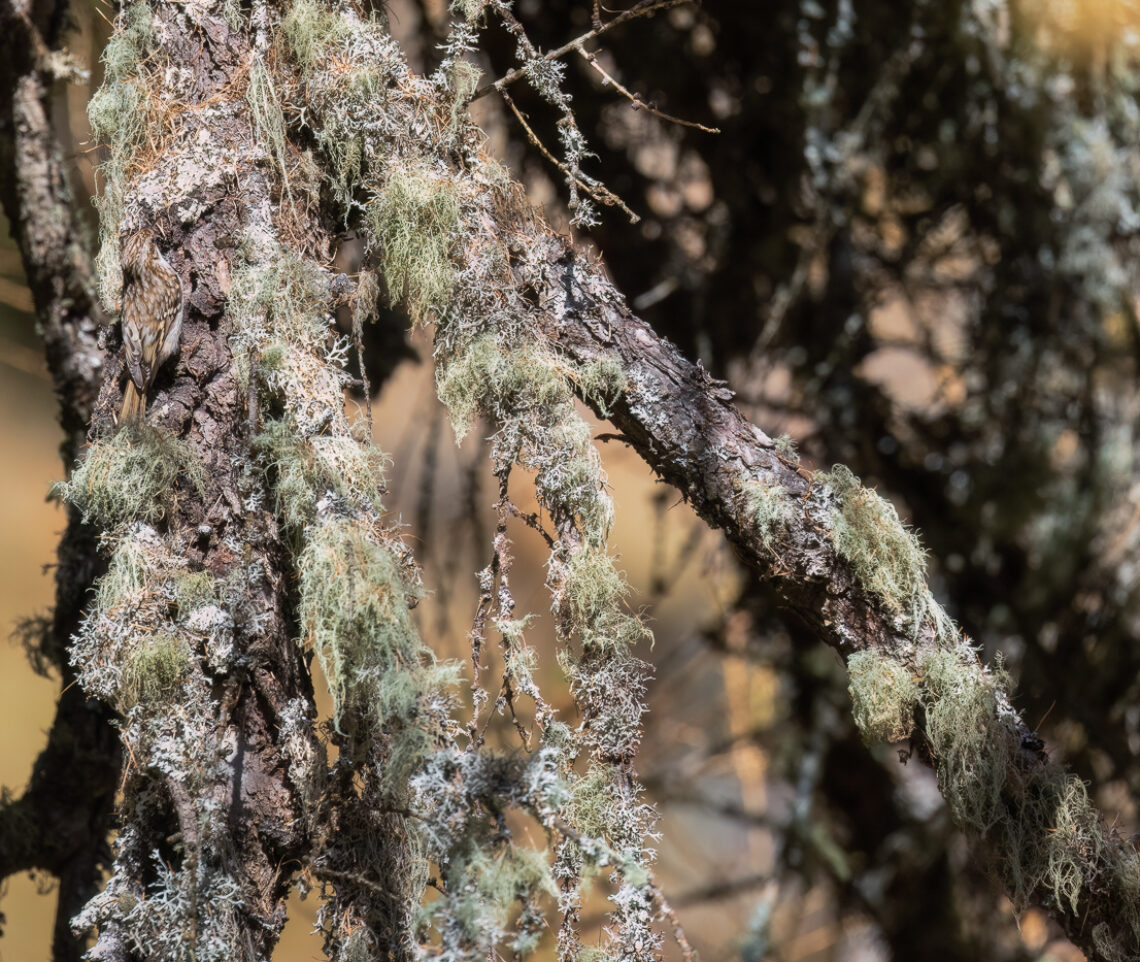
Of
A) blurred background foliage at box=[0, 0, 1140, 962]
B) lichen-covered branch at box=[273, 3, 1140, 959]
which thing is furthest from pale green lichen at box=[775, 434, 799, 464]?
blurred background foliage at box=[0, 0, 1140, 962]

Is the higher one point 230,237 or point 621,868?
point 230,237

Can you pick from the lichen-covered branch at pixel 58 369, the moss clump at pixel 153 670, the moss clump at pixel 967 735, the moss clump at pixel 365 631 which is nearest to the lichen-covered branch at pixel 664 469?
the moss clump at pixel 967 735

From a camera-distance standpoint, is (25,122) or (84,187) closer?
(25,122)

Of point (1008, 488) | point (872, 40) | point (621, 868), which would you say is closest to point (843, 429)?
point (1008, 488)

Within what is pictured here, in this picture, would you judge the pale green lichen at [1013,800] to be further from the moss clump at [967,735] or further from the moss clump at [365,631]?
the moss clump at [365,631]

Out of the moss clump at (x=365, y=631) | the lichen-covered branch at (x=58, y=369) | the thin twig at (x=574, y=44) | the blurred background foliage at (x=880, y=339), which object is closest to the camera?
the moss clump at (x=365, y=631)

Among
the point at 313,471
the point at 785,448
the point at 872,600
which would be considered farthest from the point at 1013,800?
the point at 313,471

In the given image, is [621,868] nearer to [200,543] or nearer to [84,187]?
[200,543]

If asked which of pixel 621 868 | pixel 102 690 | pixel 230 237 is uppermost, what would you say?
pixel 230 237
